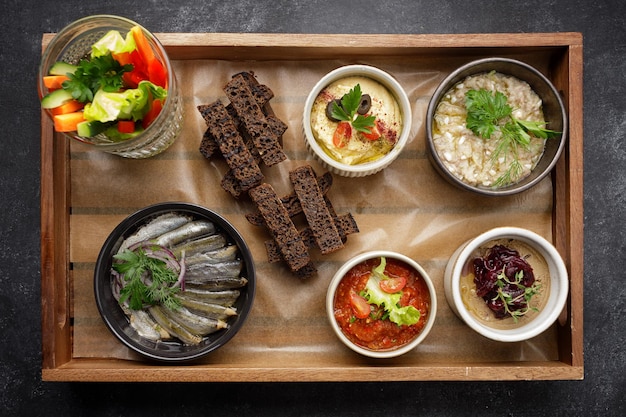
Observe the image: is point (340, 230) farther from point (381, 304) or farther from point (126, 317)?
point (126, 317)

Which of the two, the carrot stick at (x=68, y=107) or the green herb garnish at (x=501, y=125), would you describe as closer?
the carrot stick at (x=68, y=107)

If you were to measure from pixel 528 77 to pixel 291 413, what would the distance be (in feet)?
7.18

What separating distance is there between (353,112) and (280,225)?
0.67 m

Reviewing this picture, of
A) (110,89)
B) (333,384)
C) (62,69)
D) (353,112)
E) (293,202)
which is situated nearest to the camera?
(110,89)

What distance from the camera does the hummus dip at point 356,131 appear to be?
2812 mm

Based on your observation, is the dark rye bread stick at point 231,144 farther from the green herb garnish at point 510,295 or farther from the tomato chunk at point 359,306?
the green herb garnish at point 510,295

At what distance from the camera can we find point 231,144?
9.31ft

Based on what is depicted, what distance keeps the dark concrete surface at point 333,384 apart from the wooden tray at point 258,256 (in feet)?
0.99

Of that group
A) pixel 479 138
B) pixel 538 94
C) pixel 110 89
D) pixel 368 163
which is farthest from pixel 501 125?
pixel 110 89

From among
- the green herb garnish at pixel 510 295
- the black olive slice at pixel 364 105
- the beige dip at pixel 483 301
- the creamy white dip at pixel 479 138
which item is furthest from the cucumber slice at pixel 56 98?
the green herb garnish at pixel 510 295

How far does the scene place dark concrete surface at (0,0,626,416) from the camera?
315 centimetres

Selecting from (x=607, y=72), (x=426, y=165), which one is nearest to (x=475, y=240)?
(x=426, y=165)

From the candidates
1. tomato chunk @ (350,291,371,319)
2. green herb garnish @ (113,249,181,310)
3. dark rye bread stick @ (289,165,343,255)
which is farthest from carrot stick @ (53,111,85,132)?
tomato chunk @ (350,291,371,319)

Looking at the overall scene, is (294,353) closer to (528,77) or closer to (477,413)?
(477,413)
